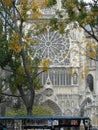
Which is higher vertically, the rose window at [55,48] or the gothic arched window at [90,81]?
the rose window at [55,48]

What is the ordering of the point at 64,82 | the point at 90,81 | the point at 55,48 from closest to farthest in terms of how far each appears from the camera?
the point at 64,82 < the point at 55,48 < the point at 90,81

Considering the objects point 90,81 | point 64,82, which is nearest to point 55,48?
point 64,82

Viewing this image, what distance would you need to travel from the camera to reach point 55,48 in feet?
284

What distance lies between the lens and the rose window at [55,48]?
85625 mm

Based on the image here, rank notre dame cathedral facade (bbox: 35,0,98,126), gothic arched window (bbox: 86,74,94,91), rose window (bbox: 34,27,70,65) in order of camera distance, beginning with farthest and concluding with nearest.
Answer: gothic arched window (bbox: 86,74,94,91) < rose window (bbox: 34,27,70,65) < notre dame cathedral facade (bbox: 35,0,98,126)

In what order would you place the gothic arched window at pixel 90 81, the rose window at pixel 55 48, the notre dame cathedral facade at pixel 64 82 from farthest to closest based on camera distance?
the gothic arched window at pixel 90 81, the rose window at pixel 55 48, the notre dame cathedral facade at pixel 64 82

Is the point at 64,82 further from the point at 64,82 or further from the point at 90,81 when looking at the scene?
the point at 90,81

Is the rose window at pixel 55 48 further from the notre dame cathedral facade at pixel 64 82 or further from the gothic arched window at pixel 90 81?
the gothic arched window at pixel 90 81

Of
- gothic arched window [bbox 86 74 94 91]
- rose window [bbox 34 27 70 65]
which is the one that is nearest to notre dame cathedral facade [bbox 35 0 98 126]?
rose window [bbox 34 27 70 65]

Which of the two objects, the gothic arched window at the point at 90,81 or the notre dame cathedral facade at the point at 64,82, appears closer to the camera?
the notre dame cathedral facade at the point at 64,82

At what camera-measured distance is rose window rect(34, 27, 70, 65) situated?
85.6m

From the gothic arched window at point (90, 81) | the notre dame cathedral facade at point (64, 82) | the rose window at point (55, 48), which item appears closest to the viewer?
the notre dame cathedral facade at point (64, 82)

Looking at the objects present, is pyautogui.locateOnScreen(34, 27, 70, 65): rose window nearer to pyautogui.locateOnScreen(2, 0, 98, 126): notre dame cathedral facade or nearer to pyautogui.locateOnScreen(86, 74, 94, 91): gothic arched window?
pyautogui.locateOnScreen(2, 0, 98, 126): notre dame cathedral facade

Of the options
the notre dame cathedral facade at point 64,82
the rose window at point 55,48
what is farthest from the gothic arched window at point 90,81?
the rose window at point 55,48
